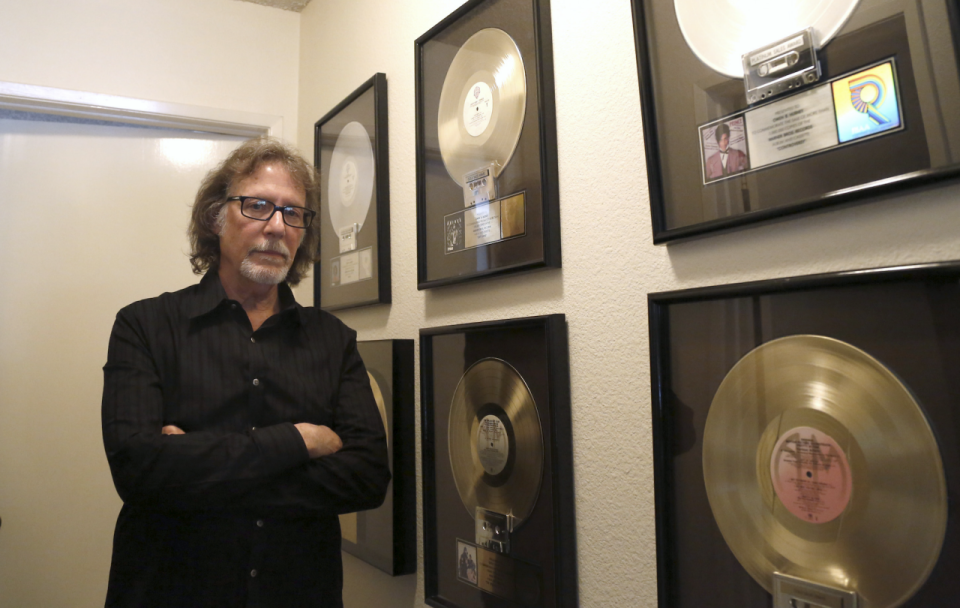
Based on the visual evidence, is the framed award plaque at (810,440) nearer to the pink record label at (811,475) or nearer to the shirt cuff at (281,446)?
the pink record label at (811,475)

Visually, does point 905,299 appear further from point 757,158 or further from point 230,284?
point 230,284

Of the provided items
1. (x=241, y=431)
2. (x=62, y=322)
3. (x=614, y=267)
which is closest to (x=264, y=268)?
(x=241, y=431)

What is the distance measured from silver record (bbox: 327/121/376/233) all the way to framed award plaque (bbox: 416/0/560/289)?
0.33 m

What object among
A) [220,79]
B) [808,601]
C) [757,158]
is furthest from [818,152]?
[220,79]

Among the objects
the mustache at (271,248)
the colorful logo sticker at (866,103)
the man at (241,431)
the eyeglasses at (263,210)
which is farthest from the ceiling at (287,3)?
the colorful logo sticker at (866,103)

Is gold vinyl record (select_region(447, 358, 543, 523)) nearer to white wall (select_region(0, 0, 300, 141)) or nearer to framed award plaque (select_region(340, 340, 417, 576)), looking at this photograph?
framed award plaque (select_region(340, 340, 417, 576))

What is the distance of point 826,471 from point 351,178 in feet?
4.94

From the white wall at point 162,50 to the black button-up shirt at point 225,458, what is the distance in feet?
4.02

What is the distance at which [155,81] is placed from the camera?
215 cm

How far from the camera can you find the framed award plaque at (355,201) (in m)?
1.69

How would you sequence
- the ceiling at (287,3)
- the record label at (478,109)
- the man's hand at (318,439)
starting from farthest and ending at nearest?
the ceiling at (287,3), the record label at (478,109), the man's hand at (318,439)

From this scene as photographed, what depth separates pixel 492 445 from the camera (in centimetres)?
121

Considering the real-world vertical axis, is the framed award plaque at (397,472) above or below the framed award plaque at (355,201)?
below

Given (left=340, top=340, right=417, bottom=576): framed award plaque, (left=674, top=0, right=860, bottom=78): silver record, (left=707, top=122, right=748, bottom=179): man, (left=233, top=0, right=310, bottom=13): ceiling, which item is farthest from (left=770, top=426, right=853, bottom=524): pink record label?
(left=233, top=0, right=310, bottom=13): ceiling
